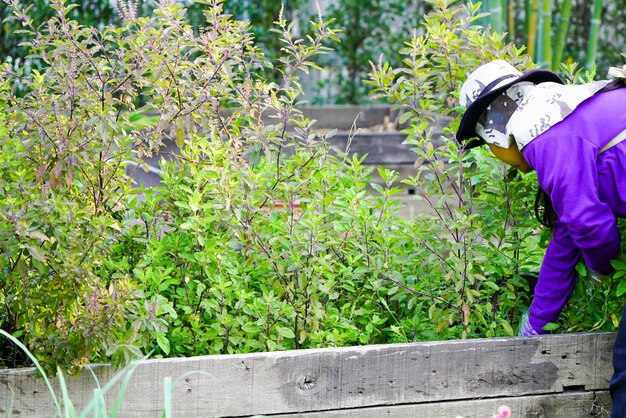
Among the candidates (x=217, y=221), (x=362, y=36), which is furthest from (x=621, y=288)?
(x=362, y=36)

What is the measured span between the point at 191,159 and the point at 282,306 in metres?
0.60

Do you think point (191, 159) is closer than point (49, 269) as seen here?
No

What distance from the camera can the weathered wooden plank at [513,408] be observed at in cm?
281

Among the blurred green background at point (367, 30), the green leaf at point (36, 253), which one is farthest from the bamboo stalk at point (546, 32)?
the green leaf at point (36, 253)

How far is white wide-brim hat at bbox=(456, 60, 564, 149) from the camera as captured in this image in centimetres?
271

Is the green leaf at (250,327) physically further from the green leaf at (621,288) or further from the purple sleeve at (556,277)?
the green leaf at (621,288)

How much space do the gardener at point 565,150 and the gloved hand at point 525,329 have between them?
0.11m

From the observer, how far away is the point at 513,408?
2900mm

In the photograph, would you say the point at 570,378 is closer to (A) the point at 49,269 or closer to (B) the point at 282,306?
(B) the point at 282,306

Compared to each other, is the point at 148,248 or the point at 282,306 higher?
the point at 148,248

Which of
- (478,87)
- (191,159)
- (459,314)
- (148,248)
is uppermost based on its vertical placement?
(478,87)

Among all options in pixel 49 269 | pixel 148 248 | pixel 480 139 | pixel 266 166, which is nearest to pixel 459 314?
pixel 480 139

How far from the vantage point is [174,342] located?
9.45 feet

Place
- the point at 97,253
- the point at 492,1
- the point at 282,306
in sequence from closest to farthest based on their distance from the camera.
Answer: the point at 97,253 < the point at 282,306 < the point at 492,1
